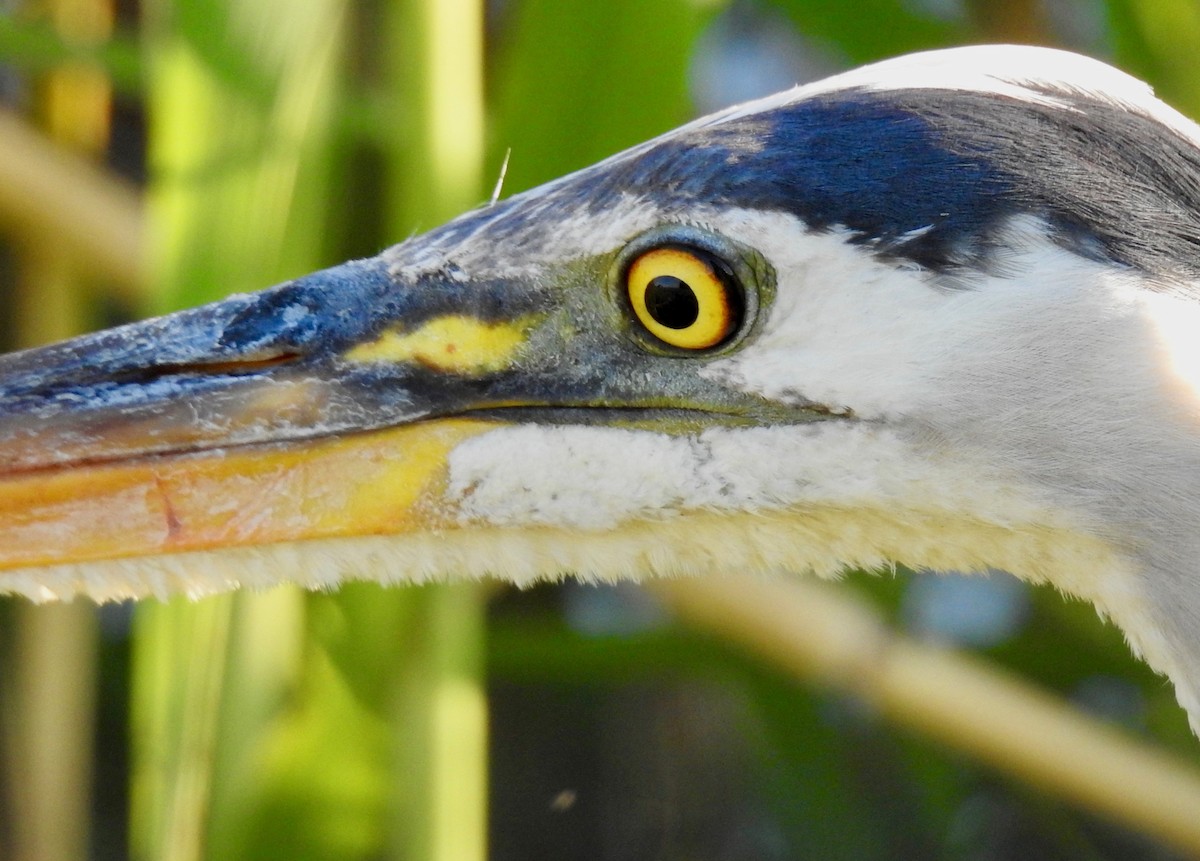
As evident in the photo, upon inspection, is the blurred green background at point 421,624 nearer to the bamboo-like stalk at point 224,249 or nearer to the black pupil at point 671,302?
the bamboo-like stalk at point 224,249

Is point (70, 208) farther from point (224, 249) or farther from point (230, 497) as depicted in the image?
point (230, 497)

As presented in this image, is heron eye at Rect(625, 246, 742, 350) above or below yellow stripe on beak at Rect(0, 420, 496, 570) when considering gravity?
above

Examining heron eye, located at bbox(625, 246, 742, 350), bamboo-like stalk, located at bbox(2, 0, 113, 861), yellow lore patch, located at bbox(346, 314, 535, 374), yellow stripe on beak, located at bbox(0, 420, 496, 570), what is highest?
bamboo-like stalk, located at bbox(2, 0, 113, 861)

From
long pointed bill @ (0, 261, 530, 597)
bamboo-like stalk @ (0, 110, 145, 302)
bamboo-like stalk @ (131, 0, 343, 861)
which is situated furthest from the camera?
bamboo-like stalk @ (0, 110, 145, 302)

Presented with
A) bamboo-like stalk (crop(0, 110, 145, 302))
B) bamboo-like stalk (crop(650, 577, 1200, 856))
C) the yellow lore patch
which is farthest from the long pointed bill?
bamboo-like stalk (crop(0, 110, 145, 302))

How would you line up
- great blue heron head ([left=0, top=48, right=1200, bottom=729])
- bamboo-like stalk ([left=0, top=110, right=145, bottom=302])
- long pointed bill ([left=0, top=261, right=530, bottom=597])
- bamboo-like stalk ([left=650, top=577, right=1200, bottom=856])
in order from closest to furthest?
great blue heron head ([left=0, top=48, right=1200, bottom=729]) < long pointed bill ([left=0, top=261, right=530, bottom=597]) < bamboo-like stalk ([left=650, top=577, right=1200, bottom=856]) < bamboo-like stalk ([left=0, top=110, right=145, bottom=302])

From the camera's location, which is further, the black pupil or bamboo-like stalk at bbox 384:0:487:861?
bamboo-like stalk at bbox 384:0:487:861

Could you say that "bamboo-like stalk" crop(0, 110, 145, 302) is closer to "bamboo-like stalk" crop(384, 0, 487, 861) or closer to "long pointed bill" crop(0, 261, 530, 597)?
"bamboo-like stalk" crop(384, 0, 487, 861)

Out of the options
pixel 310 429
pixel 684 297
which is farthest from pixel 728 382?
pixel 310 429
